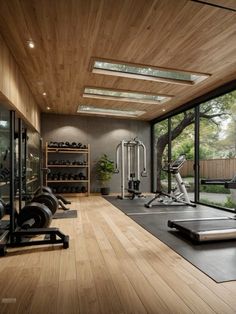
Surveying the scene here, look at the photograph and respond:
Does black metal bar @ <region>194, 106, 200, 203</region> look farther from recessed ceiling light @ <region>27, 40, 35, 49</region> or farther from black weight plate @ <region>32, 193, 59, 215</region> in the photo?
recessed ceiling light @ <region>27, 40, 35, 49</region>

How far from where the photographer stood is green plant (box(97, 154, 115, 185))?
7734 millimetres

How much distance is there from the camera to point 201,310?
1604 millimetres

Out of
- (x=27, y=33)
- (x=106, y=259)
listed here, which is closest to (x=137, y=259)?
(x=106, y=259)

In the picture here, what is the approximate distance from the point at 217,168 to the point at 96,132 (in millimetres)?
4325

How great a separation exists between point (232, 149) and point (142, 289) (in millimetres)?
3922

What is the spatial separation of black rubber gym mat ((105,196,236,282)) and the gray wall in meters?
3.63

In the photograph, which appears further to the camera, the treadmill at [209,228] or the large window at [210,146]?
the large window at [210,146]

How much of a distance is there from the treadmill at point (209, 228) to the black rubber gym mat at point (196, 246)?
7cm

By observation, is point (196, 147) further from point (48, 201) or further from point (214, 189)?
point (48, 201)

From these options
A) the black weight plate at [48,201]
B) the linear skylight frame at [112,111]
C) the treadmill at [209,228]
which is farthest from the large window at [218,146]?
the black weight plate at [48,201]

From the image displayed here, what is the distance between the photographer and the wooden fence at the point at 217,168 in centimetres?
498

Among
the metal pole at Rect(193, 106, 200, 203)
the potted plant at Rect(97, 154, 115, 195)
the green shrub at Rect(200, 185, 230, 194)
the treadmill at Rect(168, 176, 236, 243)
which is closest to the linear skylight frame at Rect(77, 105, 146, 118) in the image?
the potted plant at Rect(97, 154, 115, 195)

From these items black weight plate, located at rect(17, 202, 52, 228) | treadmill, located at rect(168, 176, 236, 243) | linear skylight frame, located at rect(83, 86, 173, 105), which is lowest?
treadmill, located at rect(168, 176, 236, 243)

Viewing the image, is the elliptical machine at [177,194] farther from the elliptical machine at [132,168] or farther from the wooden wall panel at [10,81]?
the wooden wall panel at [10,81]
